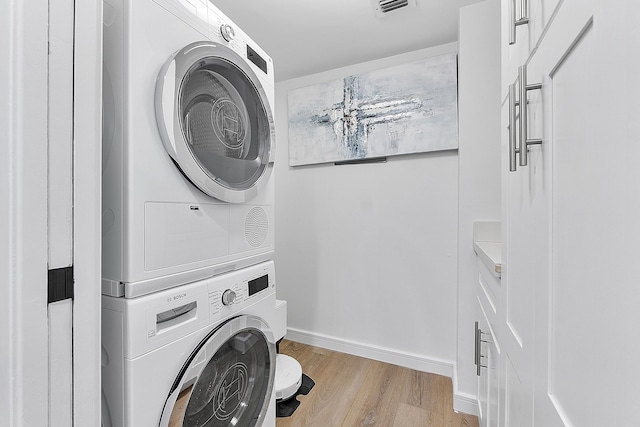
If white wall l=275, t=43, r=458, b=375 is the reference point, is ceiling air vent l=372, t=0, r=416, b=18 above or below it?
above

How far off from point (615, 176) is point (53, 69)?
0.87 metres

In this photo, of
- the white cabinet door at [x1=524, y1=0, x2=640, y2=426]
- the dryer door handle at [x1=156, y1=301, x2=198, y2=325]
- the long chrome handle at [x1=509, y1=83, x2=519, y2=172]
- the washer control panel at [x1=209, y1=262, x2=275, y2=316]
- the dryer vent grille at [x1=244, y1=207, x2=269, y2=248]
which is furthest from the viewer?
the dryer vent grille at [x1=244, y1=207, x2=269, y2=248]

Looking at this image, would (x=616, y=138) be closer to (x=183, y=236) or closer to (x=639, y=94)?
(x=639, y=94)

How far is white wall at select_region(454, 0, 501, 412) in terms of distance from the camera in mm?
1556

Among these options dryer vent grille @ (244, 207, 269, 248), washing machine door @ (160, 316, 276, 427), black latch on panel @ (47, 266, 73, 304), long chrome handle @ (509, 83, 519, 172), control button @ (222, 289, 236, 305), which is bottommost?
washing machine door @ (160, 316, 276, 427)

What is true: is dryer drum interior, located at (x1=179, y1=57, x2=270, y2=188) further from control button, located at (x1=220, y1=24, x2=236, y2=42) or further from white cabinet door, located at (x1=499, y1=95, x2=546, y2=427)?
white cabinet door, located at (x1=499, y1=95, x2=546, y2=427)

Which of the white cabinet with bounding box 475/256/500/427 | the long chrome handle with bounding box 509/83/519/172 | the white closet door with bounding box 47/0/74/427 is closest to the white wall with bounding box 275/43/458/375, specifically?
the white cabinet with bounding box 475/256/500/427

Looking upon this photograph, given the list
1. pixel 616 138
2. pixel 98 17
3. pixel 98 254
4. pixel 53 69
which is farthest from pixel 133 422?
pixel 616 138

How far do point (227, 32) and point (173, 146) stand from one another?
19.2 inches

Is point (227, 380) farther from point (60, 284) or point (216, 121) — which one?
point (216, 121)

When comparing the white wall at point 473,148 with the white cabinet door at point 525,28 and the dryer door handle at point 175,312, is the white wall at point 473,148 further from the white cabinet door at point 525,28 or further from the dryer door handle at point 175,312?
the dryer door handle at point 175,312

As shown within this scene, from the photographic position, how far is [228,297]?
3.11ft

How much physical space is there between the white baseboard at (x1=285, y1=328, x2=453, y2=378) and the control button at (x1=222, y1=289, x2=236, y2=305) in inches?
57.1

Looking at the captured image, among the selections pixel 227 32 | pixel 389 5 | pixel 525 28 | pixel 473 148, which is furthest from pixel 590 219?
pixel 389 5
